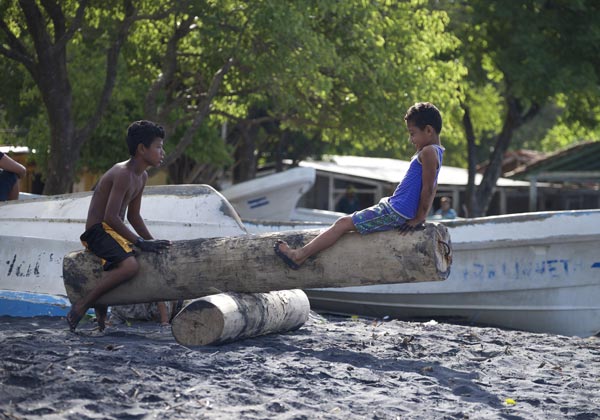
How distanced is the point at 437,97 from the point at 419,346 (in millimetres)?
9586

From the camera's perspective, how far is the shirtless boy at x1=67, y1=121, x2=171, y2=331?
7.21 metres

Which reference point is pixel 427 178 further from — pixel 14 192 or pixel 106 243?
pixel 14 192

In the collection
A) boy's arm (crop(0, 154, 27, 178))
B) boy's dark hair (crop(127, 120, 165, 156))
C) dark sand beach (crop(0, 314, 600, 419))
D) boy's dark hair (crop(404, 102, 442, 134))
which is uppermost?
boy's dark hair (crop(404, 102, 442, 134))

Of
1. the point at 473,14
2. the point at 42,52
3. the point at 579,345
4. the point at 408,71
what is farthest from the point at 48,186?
the point at 473,14

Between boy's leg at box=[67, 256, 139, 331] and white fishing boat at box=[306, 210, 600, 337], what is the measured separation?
→ 487 centimetres

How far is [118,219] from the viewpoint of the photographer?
→ 23.5 ft

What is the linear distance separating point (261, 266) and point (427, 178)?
149cm

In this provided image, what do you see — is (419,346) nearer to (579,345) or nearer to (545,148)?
(579,345)

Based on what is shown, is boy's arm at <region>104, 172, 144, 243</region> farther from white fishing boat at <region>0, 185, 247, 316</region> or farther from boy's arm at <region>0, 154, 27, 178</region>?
white fishing boat at <region>0, 185, 247, 316</region>

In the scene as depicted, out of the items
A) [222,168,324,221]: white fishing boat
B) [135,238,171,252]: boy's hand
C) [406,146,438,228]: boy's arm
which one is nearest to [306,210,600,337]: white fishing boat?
[406,146,438,228]: boy's arm

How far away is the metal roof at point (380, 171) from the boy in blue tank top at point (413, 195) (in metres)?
20.0

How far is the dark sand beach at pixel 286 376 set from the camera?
203 inches

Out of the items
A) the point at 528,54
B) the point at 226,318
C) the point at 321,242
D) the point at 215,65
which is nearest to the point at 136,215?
the point at 226,318

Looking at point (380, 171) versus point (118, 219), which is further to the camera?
point (380, 171)
